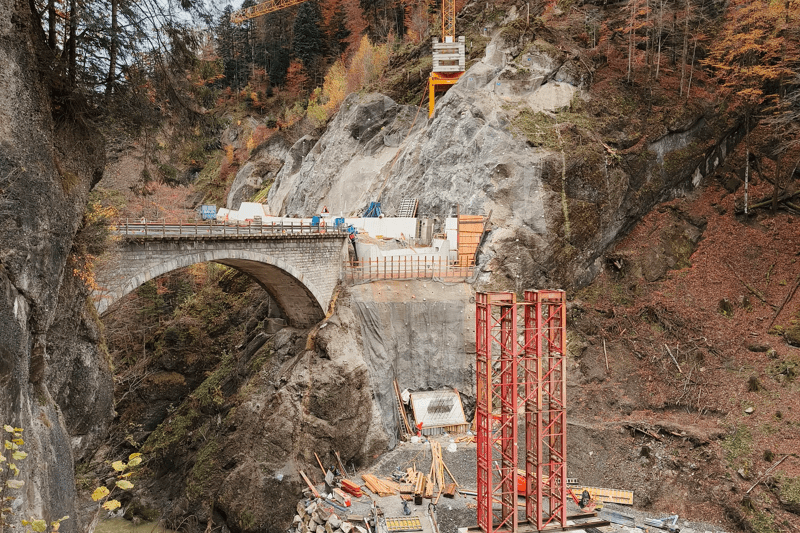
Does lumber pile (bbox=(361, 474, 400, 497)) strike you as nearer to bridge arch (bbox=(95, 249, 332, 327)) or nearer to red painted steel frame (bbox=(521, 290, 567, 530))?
red painted steel frame (bbox=(521, 290, 567, 530))

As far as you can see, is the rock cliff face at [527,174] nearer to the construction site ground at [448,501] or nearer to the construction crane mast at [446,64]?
the construction crane mast at [446,64]

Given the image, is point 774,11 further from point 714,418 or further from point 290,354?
point 290,354

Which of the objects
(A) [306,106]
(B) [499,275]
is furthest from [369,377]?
(A) [306,106]

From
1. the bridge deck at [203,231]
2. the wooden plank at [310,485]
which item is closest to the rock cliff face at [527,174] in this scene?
the bridge deck at [203,231]

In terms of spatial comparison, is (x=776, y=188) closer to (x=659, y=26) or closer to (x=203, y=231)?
(x=659, y=26)

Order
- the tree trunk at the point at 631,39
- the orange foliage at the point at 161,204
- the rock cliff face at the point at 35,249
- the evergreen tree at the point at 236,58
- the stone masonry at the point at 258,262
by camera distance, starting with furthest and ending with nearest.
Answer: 1. the evergreen tree at the point at 236,58
2. the orange foliage at the point at 161,204
3. the tree trunk at the point at 631,39
4. the stone masonry at the point at 258,262
5. the rock cliff face at the point at 35,249

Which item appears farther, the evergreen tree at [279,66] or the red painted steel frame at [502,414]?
the evergreen tree at [279,66]

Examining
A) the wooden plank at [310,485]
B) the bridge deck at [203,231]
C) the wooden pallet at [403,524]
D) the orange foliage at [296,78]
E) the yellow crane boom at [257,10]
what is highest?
the yellow crane boom at [257,10]

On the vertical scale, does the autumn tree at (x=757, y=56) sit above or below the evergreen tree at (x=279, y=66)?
below
